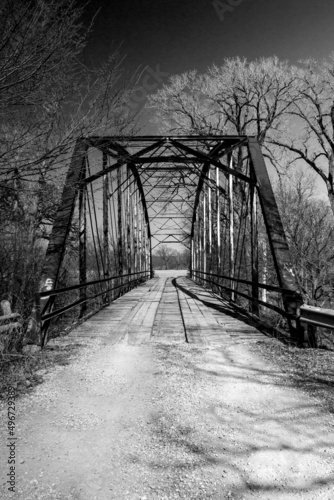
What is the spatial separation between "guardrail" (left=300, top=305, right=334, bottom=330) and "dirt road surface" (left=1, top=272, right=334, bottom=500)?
0.95 meters

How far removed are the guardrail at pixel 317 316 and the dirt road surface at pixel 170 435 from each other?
37.3 inches

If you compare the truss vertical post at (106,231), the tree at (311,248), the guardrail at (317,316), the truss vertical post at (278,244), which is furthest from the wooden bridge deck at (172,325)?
the tree at (311,248)

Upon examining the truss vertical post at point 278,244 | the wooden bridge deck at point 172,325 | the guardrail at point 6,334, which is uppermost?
the truss vertical post at point 278,244

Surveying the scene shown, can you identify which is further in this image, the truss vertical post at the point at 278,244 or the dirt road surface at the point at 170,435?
the truss vertical post at the point at 278,244

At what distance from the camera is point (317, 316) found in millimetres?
4203

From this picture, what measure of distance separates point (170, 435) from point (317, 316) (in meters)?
2.75

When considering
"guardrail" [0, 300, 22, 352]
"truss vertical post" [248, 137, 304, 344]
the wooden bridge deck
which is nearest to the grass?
"guardrail" [0, 300, 22, 352]

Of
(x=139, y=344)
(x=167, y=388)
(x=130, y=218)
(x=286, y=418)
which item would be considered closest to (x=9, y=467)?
(x=167, y=388)

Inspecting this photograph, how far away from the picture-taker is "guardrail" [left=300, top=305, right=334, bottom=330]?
154 inches

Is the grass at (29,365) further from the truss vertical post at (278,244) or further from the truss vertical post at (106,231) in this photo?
the truss vertical post at (106,231)

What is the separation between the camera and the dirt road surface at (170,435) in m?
1.84

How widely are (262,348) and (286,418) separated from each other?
1.96 metres

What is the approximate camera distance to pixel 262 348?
4523 millimetres

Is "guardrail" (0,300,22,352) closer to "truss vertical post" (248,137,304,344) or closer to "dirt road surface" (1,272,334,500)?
"dirt road surface" (1,272,334,500)
